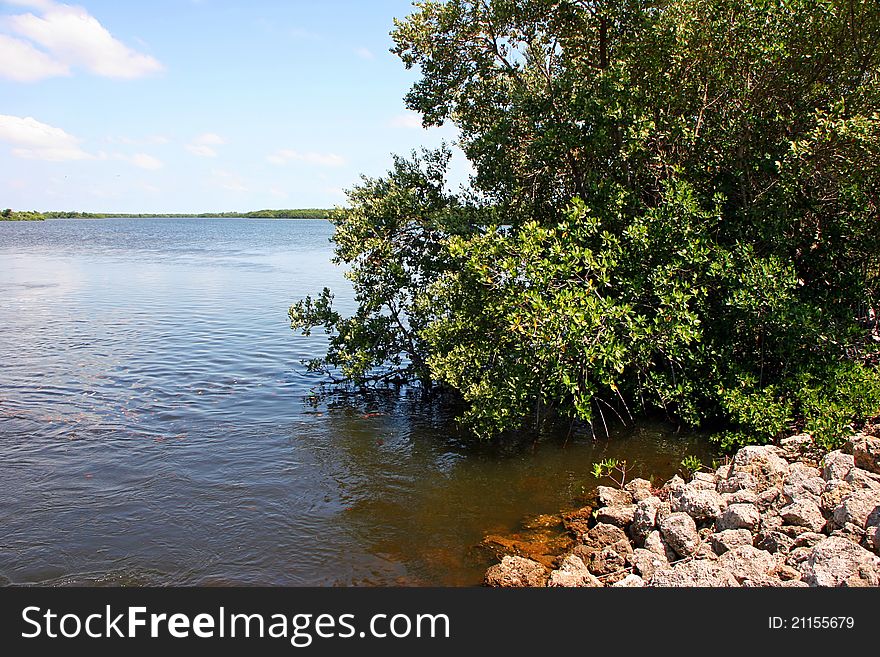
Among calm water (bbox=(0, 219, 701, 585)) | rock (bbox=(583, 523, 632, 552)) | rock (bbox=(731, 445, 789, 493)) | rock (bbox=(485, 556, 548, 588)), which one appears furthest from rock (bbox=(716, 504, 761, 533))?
calm water (bbox=(0, 219, 701, 585))

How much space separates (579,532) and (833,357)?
6.90 metres

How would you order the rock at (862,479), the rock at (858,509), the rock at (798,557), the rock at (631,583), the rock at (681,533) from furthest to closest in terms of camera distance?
the rock at (862,479), the rock at (681,533), the rock at (858,509), the rock at (631,583), the rock at (798,557)

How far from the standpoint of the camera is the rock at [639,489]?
12156mm

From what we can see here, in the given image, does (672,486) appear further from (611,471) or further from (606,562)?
(606,562)

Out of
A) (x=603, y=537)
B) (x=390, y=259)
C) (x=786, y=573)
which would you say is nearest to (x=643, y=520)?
(x=603, y=537)

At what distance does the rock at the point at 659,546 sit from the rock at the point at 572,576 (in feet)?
3.23

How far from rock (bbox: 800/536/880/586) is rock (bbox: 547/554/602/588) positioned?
2.62 metres

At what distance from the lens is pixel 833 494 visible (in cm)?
977

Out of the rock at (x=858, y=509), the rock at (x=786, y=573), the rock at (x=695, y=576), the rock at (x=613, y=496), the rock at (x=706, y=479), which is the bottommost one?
the rock at (x=613, y=496)

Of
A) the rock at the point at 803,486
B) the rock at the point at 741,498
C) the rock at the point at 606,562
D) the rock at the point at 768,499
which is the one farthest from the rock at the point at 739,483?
the rock at the point at 606,562

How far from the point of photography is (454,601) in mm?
9484

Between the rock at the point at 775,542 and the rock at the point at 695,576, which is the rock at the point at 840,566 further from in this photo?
the rock at the point at 695,576

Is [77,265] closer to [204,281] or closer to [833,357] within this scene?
[204,281]

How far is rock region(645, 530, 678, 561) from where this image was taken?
31.9 ft
